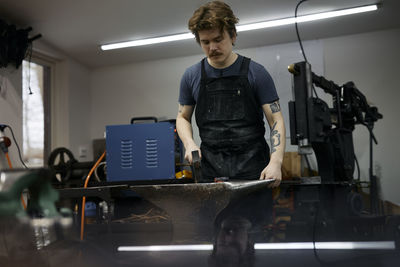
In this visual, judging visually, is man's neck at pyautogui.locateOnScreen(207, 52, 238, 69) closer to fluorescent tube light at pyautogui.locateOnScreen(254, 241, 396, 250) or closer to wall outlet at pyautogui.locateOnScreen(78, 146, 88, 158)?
fluorescent tube light at pyautogui.locateOnScreen(254, 241, 396, 250)

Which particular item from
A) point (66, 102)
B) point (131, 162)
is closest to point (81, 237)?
point (131, 162)

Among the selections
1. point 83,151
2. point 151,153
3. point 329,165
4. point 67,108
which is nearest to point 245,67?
point 329,165

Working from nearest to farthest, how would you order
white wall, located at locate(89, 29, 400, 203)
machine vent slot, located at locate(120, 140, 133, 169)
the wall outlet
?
1. white wall, located at locate(89, 29, 400, 203)
2. machine vent slot, located at locate(120, 140, 133, 169)
3. the wall outlet

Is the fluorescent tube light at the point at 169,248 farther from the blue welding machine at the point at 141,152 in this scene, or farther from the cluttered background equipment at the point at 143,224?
the blue welding machine at the point at 141,152

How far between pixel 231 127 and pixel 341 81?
0.91 metres

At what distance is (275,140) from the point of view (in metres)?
0.43

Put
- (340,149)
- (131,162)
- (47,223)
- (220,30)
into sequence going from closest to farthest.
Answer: (47,223)
(220,30)
(340,149)
(131,162)

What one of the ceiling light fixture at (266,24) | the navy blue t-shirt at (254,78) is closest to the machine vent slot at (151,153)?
the ceiling light fixture at (266,24)

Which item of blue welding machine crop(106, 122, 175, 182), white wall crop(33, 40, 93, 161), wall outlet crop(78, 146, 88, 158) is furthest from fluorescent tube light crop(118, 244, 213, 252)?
wall outlet crop(78, 146, 88, 158)

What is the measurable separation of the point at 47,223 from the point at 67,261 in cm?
4

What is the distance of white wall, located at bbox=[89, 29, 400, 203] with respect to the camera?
2.62ft

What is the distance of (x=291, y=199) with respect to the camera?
0.60 meters

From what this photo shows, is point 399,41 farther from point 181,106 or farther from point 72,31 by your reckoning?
point 72,31

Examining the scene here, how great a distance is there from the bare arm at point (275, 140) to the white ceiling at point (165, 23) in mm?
191
